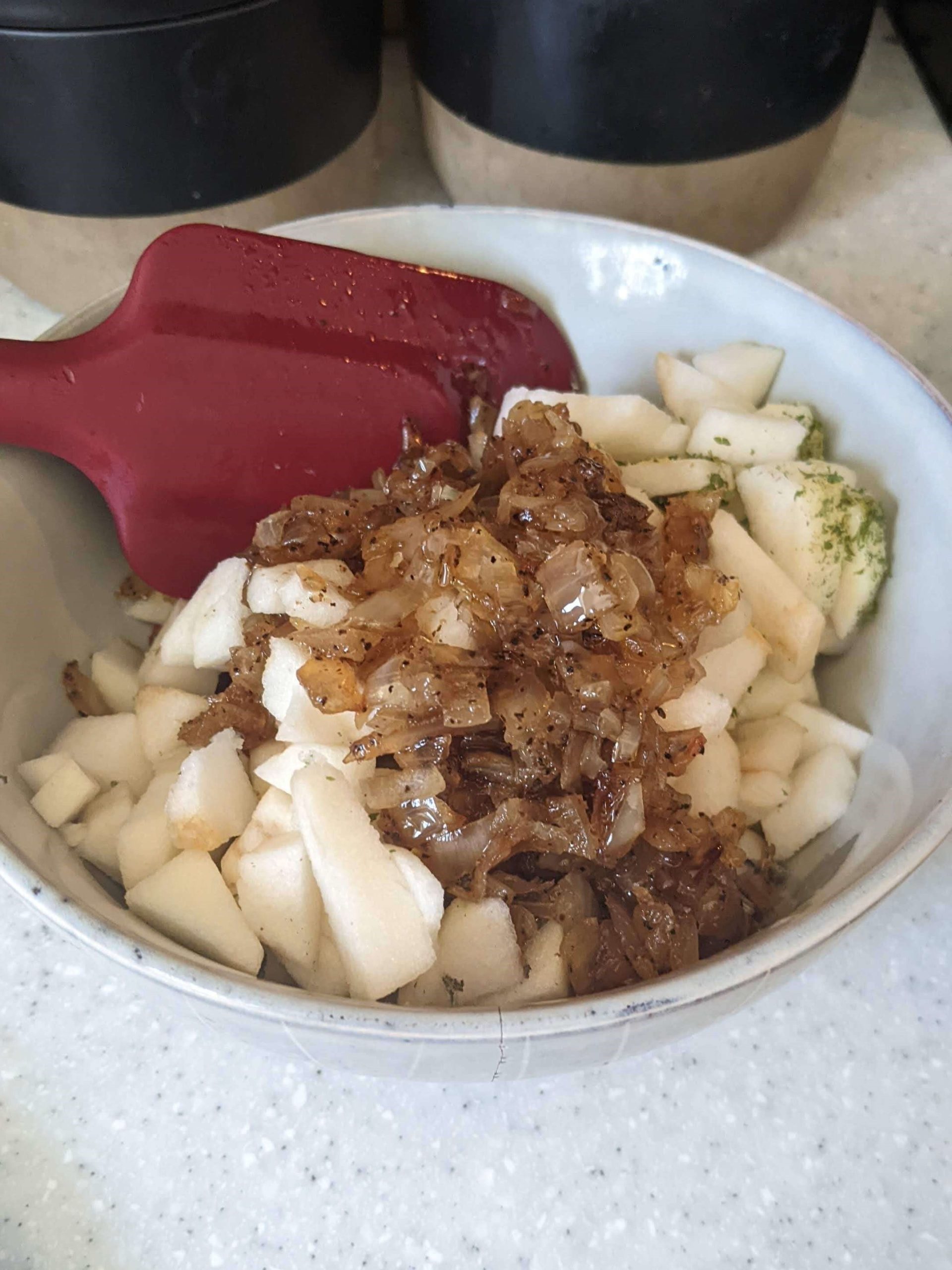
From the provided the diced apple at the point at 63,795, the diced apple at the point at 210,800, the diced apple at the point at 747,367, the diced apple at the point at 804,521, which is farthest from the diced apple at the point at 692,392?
the diced apple at the point at 63,795

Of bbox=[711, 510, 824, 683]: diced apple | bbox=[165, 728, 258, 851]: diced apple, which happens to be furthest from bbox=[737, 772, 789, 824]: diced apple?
bbox=[165, 728, 258, 851]: diced apple

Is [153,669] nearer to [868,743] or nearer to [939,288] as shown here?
[868,743]

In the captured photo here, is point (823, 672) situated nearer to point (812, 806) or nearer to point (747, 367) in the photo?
point (812, 806)

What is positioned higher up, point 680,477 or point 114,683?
point 680,477

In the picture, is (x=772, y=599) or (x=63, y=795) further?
(x=772, y=599)

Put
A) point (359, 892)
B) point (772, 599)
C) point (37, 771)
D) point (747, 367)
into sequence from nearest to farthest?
point (359, 892) < point (37, 771) < point (772, 599) < point (747, 367)

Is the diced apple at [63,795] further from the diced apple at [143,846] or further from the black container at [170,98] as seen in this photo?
the black container at [170,98]

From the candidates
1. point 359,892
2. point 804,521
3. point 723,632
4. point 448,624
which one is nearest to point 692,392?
point 804,521
